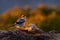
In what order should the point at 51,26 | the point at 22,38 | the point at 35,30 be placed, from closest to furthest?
the point at 22,38 < the point at 35,30 < the point at 51,26

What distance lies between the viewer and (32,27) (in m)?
4.96

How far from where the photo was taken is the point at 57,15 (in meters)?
6.19

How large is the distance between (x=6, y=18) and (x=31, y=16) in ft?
1.91

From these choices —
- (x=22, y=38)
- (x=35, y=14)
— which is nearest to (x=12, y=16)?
(x=35, y=14)

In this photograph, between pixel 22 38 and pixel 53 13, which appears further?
pixel 53 13

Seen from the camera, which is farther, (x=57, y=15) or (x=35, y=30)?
(x=57, y=15)

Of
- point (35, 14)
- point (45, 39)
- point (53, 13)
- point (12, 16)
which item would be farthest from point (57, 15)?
point (45, 39)

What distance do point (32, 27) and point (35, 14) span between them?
1319 mm

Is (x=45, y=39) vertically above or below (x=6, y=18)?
below

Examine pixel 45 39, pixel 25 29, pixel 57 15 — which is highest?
pixel 57 15

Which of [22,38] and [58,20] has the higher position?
[58,20]

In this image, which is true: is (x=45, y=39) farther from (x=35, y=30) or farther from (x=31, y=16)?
(x=31, y=16)

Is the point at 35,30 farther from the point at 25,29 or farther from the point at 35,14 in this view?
the point at 35,14

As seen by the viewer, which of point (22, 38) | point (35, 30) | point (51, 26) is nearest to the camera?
point (22, 38)
